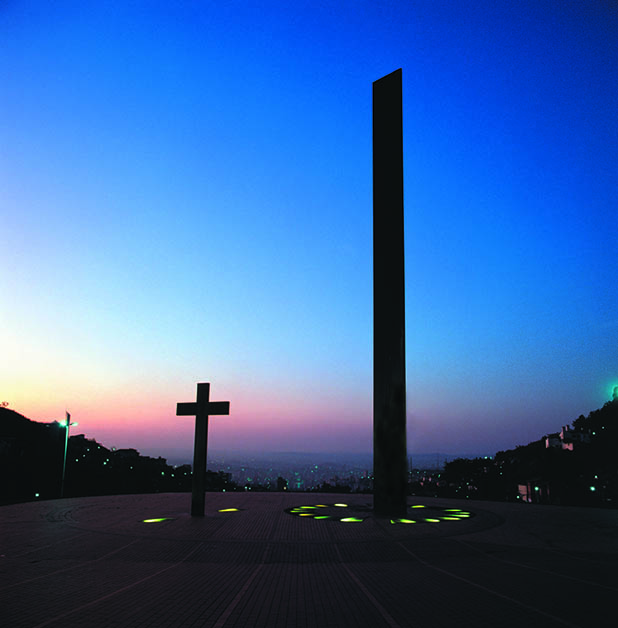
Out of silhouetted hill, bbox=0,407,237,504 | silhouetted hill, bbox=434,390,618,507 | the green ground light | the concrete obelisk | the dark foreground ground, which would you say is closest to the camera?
the dark foreground ground

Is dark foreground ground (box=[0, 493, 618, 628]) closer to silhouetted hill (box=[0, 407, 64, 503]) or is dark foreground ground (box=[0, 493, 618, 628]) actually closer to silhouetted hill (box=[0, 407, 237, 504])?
silhouetted hill (box=[0, 407, 237, 504])

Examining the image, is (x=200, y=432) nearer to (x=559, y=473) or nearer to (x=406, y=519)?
(x=406, y=519)

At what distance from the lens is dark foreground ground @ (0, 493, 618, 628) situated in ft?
22.1

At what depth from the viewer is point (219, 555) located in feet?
35.6

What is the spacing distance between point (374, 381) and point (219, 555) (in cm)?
936

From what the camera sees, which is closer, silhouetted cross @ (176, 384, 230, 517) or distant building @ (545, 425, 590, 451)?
→ silhouetted cross @ (176, 384, 230, 517)

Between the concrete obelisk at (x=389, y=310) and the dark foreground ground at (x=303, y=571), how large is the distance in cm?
164

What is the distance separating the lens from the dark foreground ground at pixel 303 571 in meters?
6.73

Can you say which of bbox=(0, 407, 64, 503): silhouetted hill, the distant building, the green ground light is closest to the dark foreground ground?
the green ground light

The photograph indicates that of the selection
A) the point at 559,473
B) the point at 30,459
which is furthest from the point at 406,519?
the point at 30,459

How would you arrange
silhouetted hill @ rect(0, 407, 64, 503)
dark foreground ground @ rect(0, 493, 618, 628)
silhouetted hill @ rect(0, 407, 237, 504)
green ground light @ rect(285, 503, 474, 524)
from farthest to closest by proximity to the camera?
silhouetted hill @ rect(0, 407, 64, 503) → silhouetted hill @ rect(0, 407, 237, 504) → green ground light @ rect(285, 503, 474, 524) → dark foreground ground @ rect(0, 493, 618, 628)

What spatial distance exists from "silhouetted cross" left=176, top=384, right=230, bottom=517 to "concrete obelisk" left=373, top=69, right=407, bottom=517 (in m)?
5.67

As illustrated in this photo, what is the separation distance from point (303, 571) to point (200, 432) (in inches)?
340

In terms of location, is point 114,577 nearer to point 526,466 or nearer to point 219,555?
point 219,555
